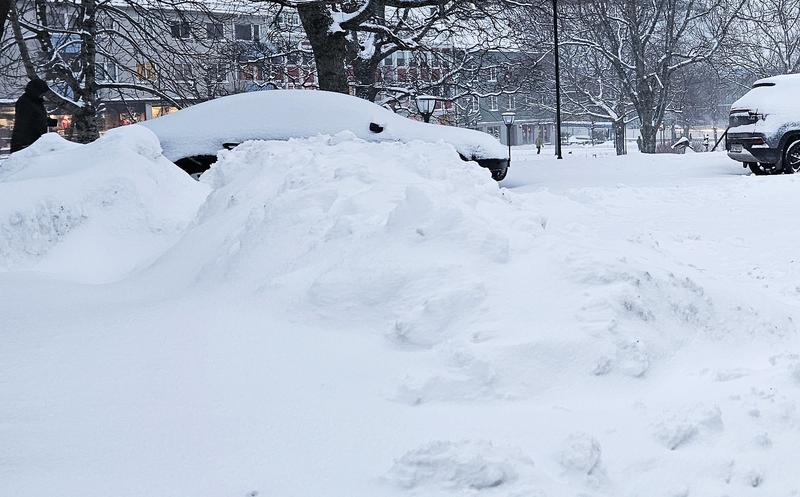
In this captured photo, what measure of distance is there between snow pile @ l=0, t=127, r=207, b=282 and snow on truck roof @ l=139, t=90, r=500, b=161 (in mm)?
1905

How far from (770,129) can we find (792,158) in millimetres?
642

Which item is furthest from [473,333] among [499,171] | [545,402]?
[499,171]

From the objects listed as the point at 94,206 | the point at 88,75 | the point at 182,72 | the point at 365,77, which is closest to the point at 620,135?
the point at 365,77

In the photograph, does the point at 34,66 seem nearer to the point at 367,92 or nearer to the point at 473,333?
the point at 367,92

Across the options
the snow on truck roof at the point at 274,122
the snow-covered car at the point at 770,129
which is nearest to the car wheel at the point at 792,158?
the snow-covered car at the point at 770,129

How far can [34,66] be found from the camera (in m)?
18.6

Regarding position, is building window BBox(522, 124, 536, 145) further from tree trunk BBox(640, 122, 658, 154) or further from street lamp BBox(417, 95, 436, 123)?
street lamp BBox(417, 95, 436, 123)

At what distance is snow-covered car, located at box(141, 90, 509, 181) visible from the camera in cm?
1082

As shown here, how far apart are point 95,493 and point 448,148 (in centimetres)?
505

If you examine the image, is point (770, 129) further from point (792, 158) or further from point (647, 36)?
point (647, 36)

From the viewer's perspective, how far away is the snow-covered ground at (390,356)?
2.95 meters

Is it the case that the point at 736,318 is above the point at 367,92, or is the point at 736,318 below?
below

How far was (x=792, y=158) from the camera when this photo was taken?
46.9 ft

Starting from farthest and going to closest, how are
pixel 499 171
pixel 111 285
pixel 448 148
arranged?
1. pixel 499 171
2. pixel 448 148
3. pixel 111 285
